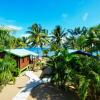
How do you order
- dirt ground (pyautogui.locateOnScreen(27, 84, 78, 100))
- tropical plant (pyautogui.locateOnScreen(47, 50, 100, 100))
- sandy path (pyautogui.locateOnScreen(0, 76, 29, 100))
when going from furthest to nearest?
dirt ground (pyautogui.locateOnScreen(27, 84, 78, 100)) < sandy path (pyautogui.locateOnScreen(0, 76, 29, 100)) < tropical plant (pyautogui.locateOnScreen(47, 50, 100, 100))

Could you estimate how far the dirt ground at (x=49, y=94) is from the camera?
2077 centimetres

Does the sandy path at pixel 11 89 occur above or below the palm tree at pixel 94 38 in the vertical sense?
below

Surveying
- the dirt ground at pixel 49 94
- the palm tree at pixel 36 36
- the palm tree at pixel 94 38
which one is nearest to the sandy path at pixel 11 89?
the dirt ground at pixel 49 94

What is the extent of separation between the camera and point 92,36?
123 ft

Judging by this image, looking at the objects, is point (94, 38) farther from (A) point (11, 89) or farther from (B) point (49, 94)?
(A) point (11, 89)

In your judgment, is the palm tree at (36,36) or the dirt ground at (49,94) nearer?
the dirt ground at (49,94)

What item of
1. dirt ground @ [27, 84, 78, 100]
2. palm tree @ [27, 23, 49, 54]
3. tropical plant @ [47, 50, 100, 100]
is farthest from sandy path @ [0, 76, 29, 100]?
palm tree @ [27, 23, 49, 54]

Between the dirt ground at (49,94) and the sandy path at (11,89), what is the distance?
1.94 metres

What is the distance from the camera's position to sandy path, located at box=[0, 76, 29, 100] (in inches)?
812

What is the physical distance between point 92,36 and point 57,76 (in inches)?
693

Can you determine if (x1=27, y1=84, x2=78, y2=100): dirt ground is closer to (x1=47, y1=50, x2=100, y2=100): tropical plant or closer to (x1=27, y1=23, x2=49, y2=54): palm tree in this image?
(x1=47, y1=50, x2=100, y2=100): tropical plant

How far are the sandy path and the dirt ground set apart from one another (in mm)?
1940

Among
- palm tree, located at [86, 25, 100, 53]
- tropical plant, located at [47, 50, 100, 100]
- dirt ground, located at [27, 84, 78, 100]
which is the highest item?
palm tree, located at [86, 25, 100, 53]

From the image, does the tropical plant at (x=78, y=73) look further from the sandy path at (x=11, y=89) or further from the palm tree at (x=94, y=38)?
the palm tree at (x=94, y=38)
